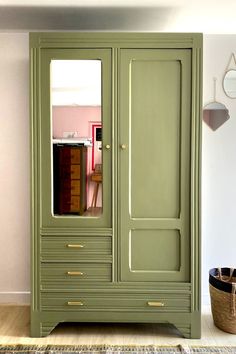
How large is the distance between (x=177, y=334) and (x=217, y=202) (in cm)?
104

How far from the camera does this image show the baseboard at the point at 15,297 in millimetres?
2891

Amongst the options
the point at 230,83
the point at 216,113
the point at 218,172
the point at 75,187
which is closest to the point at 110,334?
the point at 75,187

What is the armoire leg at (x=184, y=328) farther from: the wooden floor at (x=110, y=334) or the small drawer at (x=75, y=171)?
the small drawer at (x=75, y=171)

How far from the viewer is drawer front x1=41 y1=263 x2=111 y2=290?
7.76 feet

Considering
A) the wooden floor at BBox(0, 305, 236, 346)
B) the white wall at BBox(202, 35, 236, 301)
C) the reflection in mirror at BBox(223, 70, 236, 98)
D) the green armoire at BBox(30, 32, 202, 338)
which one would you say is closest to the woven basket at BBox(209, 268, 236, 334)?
the wooden floor at BBox(0, 305, 236, 346)

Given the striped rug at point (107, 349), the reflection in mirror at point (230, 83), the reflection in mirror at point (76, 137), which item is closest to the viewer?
the striped rug at point (107, 349)

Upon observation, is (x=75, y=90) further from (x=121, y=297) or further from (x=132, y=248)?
→ (x=121, y=297)

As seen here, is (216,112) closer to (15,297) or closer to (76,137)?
(76,137)

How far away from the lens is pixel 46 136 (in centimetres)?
233

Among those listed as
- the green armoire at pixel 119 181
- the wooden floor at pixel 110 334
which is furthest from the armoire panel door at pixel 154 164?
the wooden floor at pixel 110 334

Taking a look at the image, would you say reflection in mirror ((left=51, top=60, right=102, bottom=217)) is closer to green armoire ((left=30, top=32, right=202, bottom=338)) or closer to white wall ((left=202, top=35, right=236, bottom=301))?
green armoire ((left=30, top=32, right=202, bottom=338))

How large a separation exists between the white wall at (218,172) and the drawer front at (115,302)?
62 centimetres

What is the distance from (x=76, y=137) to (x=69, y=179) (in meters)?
0.28

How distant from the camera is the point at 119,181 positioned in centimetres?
233
